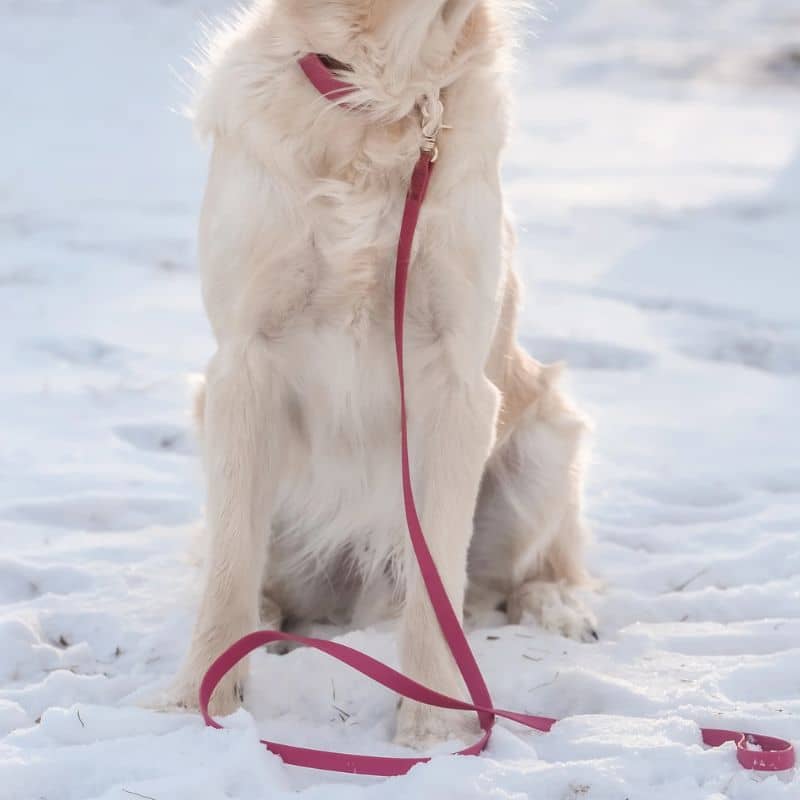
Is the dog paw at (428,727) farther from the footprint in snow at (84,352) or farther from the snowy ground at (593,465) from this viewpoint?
the footprint in snow at (84,352)

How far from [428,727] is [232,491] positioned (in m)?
0.62

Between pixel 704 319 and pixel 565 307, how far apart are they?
63cm

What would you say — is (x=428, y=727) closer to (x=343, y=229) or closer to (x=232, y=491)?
(x=232, y=491)

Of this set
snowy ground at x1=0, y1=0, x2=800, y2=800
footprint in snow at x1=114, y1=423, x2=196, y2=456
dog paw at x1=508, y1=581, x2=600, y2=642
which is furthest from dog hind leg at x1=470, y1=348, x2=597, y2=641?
footprint in snow at x1=114, y1=423, x2=196, y2=456

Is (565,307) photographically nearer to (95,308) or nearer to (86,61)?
(95,308)

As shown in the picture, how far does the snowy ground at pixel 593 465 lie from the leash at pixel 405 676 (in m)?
0.04

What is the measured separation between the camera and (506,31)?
2844 mm

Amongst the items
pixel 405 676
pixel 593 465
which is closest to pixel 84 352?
pixel 593 465

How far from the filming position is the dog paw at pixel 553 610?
322cm

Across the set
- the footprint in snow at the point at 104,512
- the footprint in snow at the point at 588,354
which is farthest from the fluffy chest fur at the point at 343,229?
the footprint in snow at the point at 588,354

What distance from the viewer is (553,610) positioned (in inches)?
129

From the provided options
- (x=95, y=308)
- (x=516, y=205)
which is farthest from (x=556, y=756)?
(x=516, y=205)

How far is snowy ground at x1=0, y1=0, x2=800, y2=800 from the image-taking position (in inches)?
91.4

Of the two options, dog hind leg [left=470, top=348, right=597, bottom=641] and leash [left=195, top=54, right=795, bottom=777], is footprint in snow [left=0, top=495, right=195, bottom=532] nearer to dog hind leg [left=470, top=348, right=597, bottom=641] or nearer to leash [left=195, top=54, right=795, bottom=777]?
dog hind leg [left=470, top=348, right=597, bottom=641]
